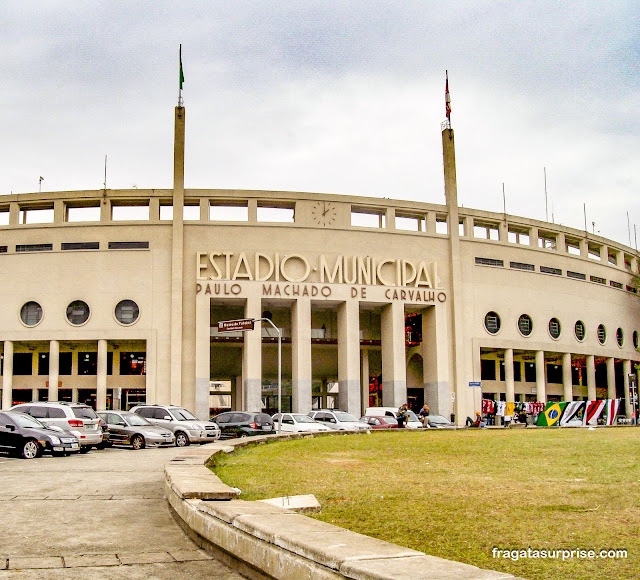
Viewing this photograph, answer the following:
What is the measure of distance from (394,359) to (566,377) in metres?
19.1

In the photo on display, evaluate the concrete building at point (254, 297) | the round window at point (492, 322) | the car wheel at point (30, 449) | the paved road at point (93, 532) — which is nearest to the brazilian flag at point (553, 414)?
the concrete building at point (254, 297)

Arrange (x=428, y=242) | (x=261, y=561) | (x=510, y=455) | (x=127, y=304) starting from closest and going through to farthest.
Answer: (x=261, y=561), (x=510, y=455), (x=127, y=304), (x=428, y=242)

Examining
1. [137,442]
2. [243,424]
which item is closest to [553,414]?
[243,424]

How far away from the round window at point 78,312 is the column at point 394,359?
22.3 meters

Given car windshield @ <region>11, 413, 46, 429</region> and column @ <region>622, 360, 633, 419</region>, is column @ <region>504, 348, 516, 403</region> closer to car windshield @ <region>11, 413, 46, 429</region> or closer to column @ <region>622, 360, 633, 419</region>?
column @ <region>622, 360, 633, 419</region>

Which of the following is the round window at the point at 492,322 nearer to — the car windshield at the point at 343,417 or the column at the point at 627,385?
the column at the point at 627,385

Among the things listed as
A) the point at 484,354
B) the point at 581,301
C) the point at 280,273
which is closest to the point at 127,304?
the point at 280,273

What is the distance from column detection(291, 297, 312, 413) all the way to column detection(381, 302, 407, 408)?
625cm

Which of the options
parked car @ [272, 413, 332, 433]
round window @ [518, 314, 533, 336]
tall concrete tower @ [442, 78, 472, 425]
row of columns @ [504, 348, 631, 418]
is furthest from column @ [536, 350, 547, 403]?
parked car @ [272, 413, 332, 433]

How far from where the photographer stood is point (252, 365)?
53.8m

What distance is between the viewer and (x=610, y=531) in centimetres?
780

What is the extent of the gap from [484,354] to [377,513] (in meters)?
59.3

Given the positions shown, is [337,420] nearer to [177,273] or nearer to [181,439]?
[181,439]

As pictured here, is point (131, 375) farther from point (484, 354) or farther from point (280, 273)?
point (484, 354)
